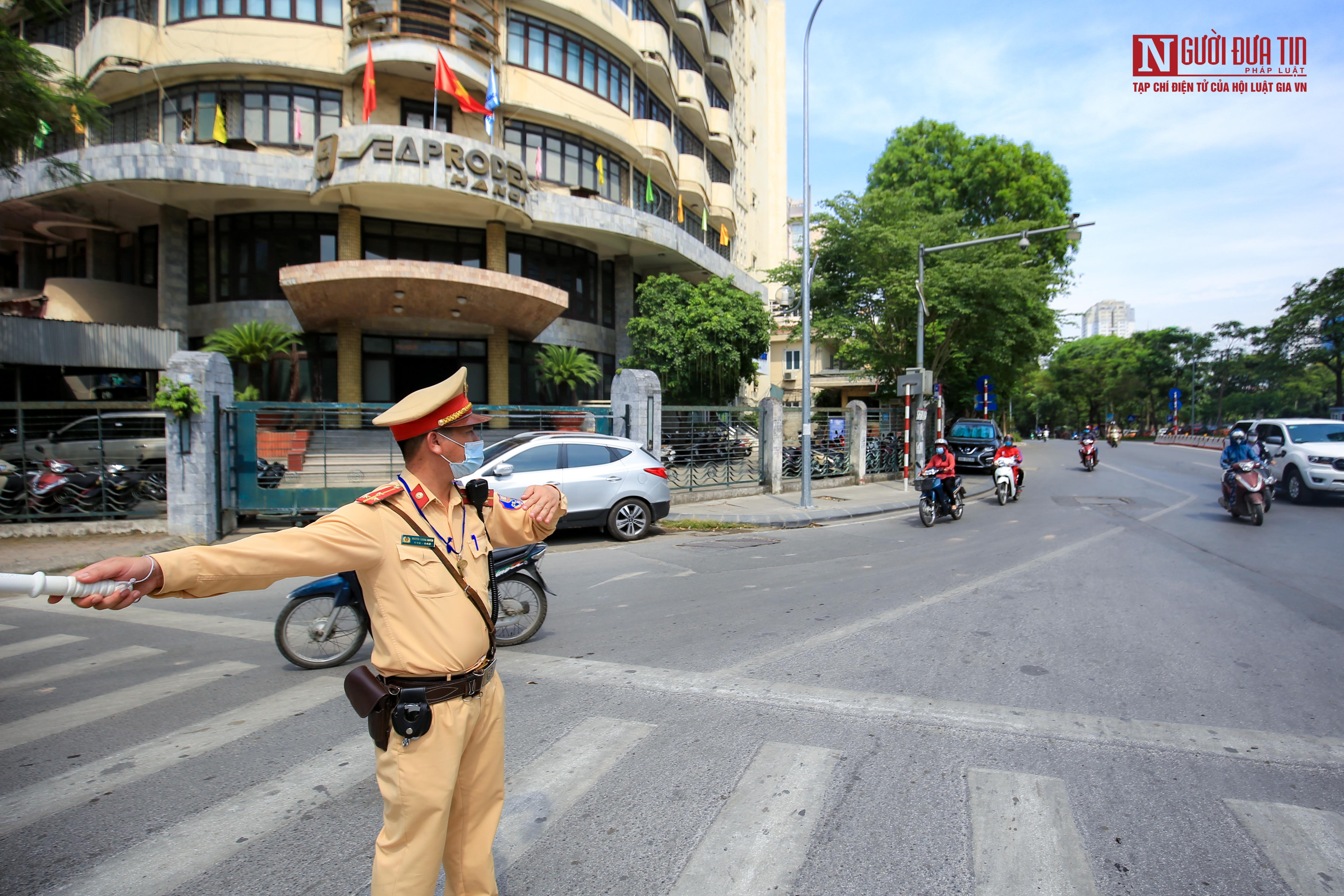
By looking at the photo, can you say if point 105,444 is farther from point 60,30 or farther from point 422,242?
point 60,30

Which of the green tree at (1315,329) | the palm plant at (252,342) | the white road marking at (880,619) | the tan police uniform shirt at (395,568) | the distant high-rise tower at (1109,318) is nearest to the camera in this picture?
the tan police uniform shirt at (395,568)

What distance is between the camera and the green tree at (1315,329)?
39531 mm

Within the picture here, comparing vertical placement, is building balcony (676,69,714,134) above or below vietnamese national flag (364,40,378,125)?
above

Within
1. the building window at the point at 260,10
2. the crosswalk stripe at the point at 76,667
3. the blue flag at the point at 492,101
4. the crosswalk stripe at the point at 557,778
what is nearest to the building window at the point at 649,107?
the blue flag at the point at 492,101

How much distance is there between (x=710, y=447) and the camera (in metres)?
15.5

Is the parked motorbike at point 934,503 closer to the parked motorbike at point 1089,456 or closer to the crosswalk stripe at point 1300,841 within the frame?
the crosswalk stripe at point 1300,841

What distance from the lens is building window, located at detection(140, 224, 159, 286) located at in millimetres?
23219

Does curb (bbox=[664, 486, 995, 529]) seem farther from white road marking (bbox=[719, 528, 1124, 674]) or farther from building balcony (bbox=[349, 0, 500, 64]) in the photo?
building balcony (bbox=[349, 0, 500, 64])

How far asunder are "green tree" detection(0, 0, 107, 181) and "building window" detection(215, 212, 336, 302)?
28.7 feet

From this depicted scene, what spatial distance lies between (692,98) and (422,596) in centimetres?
3200

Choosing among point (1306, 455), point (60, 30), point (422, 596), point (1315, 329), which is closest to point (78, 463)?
point (422, 596)

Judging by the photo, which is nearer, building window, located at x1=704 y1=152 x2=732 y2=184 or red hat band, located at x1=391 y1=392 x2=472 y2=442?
red hat band, located at x1=391 y1=392 x2=472 y2=442

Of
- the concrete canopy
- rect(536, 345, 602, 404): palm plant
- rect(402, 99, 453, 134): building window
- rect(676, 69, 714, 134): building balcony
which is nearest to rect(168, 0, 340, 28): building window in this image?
rect(402, 99, 453, 134): building window

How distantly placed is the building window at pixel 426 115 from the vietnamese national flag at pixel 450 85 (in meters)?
1.53
